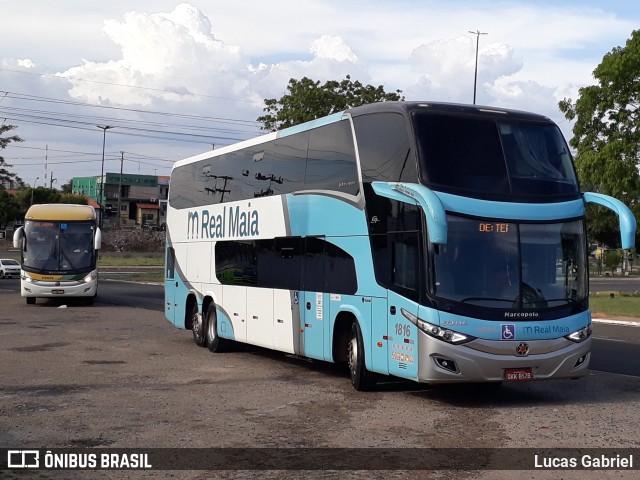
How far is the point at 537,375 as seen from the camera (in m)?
12.9

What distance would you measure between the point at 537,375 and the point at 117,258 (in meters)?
88.2

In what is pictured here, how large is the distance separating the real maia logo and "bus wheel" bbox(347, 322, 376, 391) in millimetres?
4389

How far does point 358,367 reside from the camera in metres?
14.1

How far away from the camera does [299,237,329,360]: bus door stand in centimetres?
1548

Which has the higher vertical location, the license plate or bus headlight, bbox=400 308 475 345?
bus headlight, bbox=400 308 475 345

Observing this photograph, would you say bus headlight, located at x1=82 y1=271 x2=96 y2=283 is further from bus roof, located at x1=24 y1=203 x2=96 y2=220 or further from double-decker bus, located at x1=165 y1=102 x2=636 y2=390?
double-decker bus, located at x1=165 y1=102 x2=636 y2=390

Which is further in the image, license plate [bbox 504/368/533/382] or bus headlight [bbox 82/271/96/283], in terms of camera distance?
bus headlight [bbox 82/271/96/283]

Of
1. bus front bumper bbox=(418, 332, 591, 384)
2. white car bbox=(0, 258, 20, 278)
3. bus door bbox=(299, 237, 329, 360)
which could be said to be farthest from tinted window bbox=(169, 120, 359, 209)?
white car bbox=(0, 258, 20, 278)

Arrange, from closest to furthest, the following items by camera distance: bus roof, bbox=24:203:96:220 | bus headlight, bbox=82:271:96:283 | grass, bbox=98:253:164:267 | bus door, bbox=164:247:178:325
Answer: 1. bus door, bbox=164:247:178:325
2. bus headlight, bbox=82:271:96:283
3. bus roof, bbox=24:203:96:220
4. grass, bbox=98:253:164:267

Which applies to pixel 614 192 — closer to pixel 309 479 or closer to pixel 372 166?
pixel 372 166

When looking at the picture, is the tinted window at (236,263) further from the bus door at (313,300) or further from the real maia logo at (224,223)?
the bus door at (313,300)

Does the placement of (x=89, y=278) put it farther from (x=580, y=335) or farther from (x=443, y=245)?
(x=580, y=335)

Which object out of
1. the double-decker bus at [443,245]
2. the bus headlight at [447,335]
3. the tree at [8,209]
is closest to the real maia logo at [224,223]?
the double-decker bus at [443,245]

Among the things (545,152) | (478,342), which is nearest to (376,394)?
(478,342)
